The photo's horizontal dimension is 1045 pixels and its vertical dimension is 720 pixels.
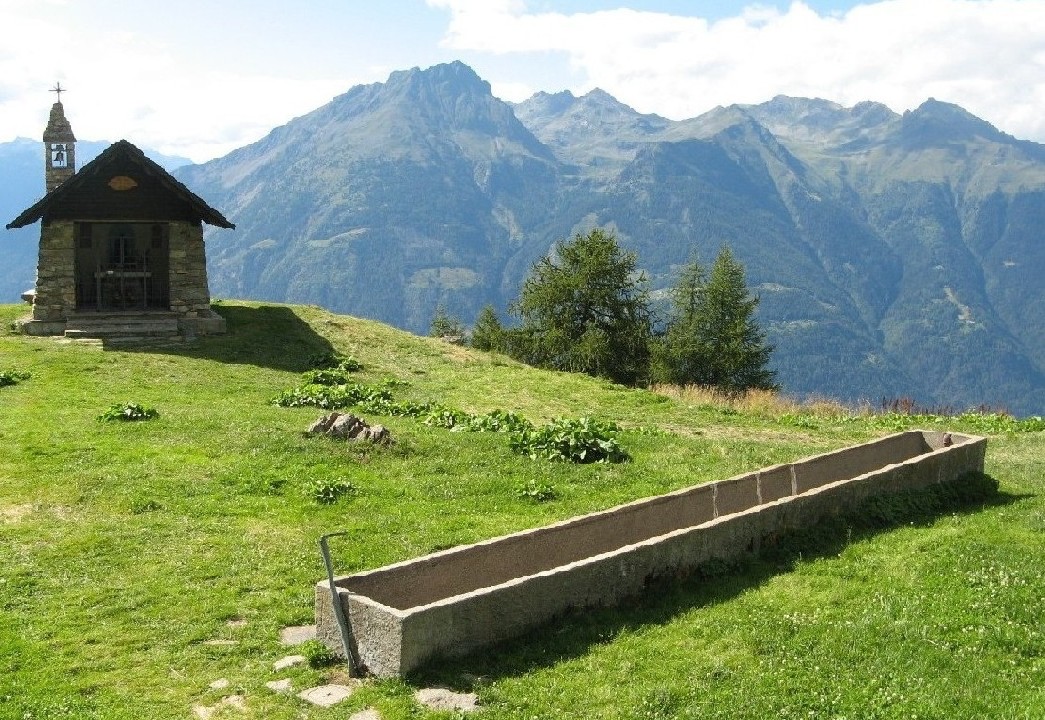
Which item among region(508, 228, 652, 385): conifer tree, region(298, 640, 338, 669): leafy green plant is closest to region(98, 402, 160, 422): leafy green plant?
region(298, 640, 338, 669): leafy green plant

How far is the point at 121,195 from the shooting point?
32781 mm

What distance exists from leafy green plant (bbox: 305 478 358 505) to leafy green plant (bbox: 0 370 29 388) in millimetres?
12526

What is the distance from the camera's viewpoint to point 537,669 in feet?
31.8

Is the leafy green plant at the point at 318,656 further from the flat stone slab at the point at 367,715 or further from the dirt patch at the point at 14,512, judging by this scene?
the dirt patch at the point at 14,512

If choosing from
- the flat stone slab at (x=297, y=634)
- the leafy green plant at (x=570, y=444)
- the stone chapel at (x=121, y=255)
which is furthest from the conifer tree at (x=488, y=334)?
the flat stone slab at (x=297, y=634)

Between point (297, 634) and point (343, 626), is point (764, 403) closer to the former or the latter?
point (297, 634)

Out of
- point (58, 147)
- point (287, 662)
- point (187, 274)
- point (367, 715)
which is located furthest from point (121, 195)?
point (367, 715)

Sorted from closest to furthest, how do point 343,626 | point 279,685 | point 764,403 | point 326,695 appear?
point 326,695 < point 279,685 < point 343,626 < point 764,403

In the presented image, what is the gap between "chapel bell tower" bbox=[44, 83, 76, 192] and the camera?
38.6 metres

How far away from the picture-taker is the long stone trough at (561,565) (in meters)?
9.59

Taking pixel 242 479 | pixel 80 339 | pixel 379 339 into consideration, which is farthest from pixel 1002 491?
pixel 80 339

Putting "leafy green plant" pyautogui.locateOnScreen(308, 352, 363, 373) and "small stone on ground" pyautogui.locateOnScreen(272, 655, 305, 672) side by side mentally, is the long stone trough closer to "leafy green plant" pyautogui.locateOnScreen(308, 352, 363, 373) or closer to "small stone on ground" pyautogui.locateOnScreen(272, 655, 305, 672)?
"small stone on ground" pyautogui.locateOnScreen(272, 655, 305, 672)

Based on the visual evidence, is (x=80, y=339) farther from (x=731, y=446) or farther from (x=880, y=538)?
(x=880, y=538)

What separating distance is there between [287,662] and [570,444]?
9.87m
